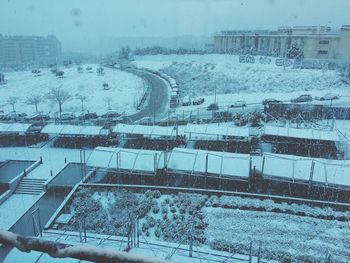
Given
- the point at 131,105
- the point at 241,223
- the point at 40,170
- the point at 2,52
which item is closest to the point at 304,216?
the point at 241,223

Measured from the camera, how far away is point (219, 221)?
7836mm

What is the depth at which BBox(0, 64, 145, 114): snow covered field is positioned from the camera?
22.0 m

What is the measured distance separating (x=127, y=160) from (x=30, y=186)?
3.47 m

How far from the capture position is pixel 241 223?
304 inches

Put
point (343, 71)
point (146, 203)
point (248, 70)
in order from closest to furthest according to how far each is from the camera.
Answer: point (146, 203), point (343, 71), point (248, 70)

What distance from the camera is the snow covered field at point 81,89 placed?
21953 mm

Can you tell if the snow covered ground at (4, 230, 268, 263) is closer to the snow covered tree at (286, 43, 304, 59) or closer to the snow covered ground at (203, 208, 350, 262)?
the snow covered ground at (203, 208, 350, 262)

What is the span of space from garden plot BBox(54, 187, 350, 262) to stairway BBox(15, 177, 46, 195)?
6.09 ft

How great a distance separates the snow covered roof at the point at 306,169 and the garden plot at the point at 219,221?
3.63 ft

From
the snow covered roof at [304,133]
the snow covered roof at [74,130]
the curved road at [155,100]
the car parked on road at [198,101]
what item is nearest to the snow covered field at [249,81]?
the car parked on road at [198,101]

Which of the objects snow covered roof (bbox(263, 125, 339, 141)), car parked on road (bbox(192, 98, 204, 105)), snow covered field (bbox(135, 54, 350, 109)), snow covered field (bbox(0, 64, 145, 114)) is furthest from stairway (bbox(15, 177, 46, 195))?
snow covered field (bbox(135, 54, 350, 109))

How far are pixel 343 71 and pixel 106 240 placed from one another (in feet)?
83.6

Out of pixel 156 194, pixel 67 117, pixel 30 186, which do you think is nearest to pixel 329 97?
pixel 156 194

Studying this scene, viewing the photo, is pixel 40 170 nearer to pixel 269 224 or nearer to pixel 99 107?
pixel 269 224
